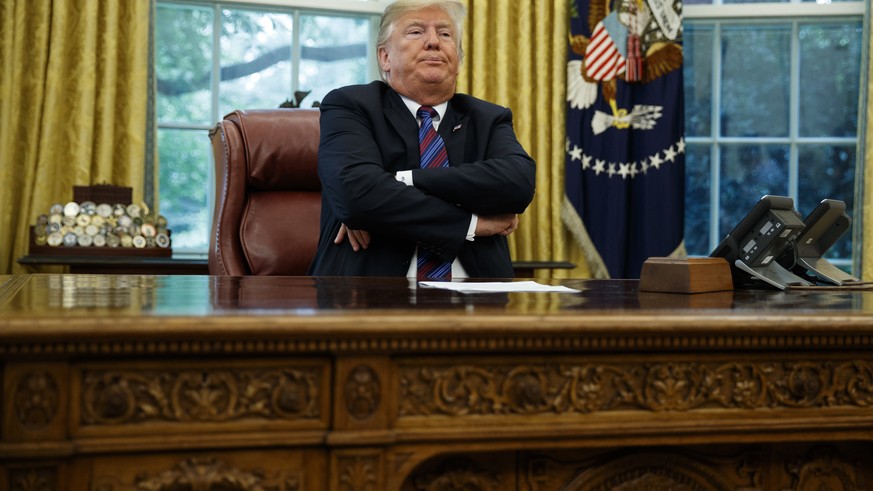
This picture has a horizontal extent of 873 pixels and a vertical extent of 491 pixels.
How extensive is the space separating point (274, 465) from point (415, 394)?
168 millimetres

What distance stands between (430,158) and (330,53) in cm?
209

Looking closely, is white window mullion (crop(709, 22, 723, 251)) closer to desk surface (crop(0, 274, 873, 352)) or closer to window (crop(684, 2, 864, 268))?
window (crop(684, 2, 864, 268))

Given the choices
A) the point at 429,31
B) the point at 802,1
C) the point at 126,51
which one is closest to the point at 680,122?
the point at 802,1

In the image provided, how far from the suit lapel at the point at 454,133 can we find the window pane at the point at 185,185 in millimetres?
1989

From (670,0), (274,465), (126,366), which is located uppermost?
(670,0)

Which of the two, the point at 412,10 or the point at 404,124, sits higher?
the point at 412,10

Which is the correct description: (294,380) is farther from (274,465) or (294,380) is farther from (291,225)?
(291,225)

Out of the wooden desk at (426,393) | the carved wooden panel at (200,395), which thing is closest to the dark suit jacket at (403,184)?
the wooden desk at (426,393)

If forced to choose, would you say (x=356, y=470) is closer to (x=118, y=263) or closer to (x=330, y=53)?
(x=118, y=263)

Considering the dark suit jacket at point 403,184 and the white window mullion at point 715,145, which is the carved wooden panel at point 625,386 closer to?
the dark suit jacket at point 403,184

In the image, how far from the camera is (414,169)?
214cm

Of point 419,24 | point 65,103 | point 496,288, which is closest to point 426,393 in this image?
point 496,288

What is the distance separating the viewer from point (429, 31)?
93.1 inches

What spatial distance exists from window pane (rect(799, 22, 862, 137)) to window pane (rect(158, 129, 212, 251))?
9.75ft
